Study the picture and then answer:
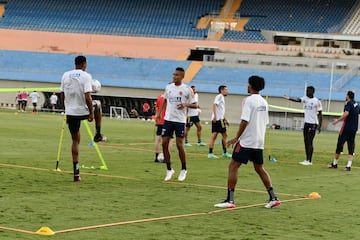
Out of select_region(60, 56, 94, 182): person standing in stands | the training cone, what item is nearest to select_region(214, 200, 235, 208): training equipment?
the training cone

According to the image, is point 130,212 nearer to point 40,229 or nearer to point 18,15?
point 40,229

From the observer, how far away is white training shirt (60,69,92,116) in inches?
575

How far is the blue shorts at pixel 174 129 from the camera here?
620 inches

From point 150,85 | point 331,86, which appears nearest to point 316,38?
point 331,86

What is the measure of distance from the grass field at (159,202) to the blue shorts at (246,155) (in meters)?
0.72

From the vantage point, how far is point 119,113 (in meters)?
60.5

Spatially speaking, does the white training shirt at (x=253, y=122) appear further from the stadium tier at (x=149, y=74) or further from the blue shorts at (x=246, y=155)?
the stadium tier at (x=149, y=74)

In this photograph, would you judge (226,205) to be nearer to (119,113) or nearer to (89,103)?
(89,103)

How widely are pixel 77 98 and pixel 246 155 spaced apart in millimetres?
3801

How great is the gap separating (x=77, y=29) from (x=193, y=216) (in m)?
59.3

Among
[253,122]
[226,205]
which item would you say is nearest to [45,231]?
[226,205]

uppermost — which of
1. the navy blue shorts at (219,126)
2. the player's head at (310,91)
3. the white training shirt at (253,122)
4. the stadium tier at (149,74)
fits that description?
the stadium tier at (149,74)

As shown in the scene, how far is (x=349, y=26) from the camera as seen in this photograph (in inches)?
2650

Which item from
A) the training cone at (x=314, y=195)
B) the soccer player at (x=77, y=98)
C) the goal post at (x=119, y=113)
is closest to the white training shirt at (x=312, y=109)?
the training cone at (x=314, y=195)
